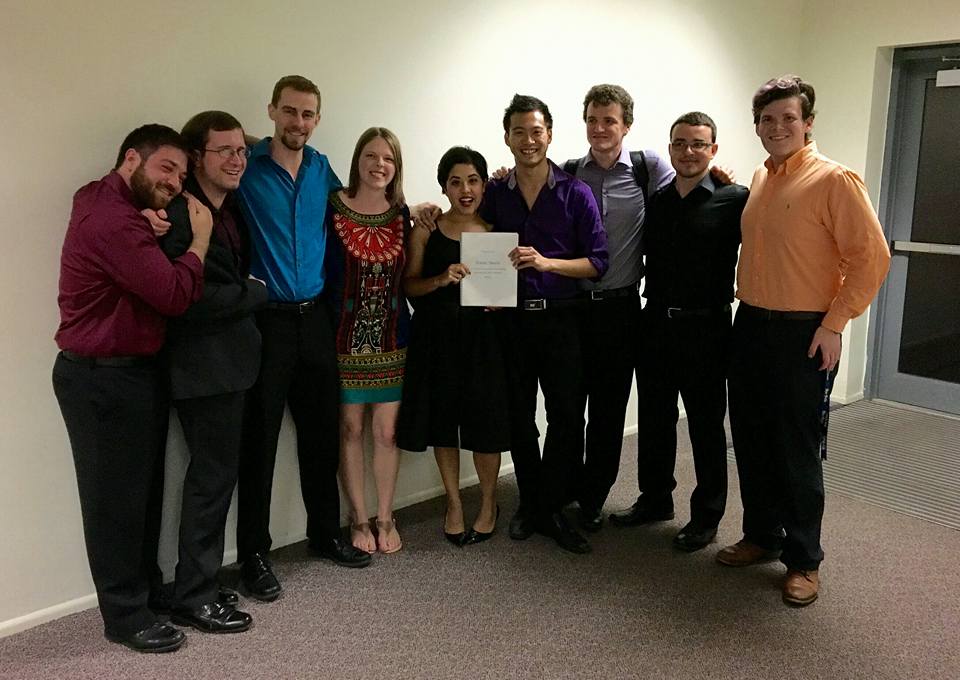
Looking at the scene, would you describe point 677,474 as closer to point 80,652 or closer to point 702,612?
point 702,612

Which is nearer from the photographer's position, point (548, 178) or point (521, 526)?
point (548, 178)

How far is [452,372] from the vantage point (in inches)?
118

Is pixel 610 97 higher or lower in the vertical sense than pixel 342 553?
higher

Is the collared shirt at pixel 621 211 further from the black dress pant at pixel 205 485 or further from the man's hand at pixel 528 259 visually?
the black dress pant at pixel 205 485

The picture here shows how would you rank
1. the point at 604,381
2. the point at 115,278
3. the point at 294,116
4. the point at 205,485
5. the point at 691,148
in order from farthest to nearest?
1. the point at 604,381
2. the point at 691,148
3. the point at 294,116
4. the point at 205,485
5. the point at 115,278

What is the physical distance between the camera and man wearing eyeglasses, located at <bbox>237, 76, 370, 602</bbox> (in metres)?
2.66

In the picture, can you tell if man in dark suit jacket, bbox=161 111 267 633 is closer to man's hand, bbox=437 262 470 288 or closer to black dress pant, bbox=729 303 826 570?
man's hand, bbox=437 262 470 288

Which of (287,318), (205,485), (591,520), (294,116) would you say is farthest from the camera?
(591,520)

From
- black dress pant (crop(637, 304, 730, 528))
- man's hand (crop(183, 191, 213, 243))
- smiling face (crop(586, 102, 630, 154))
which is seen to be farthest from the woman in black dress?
man's hand (crop(183, 191, 213, 243))

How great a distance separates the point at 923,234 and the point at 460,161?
342 cm

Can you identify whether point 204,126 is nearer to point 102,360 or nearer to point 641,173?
Result: point 102,360

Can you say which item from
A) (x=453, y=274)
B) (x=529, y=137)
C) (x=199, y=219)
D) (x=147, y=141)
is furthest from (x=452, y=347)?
(x=147, y=141)

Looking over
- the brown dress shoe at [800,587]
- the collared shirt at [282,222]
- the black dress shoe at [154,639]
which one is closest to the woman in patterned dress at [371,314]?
the collared shirt at [282,222]

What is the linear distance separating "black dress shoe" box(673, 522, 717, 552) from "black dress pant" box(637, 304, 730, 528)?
0.09 feet
